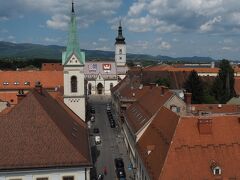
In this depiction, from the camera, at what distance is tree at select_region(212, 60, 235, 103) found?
9938 centimetres

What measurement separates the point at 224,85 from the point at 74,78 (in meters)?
55.4

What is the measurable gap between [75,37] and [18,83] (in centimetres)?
4736

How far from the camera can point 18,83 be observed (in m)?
103

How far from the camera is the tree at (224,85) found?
99.4 m

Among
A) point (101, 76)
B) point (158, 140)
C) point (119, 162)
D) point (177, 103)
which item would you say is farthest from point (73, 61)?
point (101, 76)

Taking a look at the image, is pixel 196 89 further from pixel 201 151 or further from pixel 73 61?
pixel 201 151

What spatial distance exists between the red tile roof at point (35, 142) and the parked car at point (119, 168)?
1783cm

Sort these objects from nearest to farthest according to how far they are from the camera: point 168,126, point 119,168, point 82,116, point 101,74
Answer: point 168,126
point 119,168
point 82,116
point 101,74

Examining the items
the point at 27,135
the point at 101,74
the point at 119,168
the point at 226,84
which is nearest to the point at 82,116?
the point at 119,168

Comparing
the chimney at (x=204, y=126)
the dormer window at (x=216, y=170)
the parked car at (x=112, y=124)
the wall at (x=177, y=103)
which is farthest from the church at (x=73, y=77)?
the dormer window at (x=216, y=170)

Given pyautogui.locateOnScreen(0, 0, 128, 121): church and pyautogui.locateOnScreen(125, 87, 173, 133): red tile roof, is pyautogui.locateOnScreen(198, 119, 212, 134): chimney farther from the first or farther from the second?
pyautogui.locateOnScreen(0, 0, 128, 121): church

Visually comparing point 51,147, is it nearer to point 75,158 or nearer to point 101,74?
point 75,158

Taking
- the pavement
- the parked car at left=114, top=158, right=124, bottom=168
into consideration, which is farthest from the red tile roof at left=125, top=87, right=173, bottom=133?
the pavement

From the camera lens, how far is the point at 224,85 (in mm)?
103062
